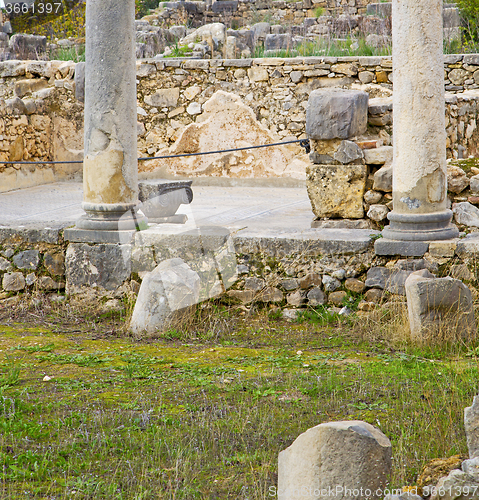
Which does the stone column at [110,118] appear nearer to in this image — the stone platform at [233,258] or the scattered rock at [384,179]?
the stone platform at [233,258]

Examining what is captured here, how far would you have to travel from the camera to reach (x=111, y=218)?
5.57 metres

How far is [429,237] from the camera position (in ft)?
16.1

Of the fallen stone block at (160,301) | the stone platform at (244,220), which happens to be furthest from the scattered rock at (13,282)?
the fallen stone block at (160,301)

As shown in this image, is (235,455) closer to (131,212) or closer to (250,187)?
(131,212)

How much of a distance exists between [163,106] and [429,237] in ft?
18.9

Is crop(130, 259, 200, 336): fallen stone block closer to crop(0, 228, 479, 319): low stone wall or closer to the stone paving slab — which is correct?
crop(0, 228, 479, 319): low stone wall

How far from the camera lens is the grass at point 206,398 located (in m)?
2.78

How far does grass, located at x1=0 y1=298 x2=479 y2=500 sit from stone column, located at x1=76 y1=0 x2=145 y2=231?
0.92 m

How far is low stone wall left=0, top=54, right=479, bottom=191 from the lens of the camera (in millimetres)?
8914

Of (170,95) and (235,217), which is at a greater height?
(170,95)

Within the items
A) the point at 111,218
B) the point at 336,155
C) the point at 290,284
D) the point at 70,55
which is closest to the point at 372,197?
the point at 336,155

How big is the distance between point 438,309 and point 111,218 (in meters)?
2.74

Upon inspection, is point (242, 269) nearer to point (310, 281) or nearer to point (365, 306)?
point (310, 281)

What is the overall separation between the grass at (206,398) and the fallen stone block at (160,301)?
16 cm
